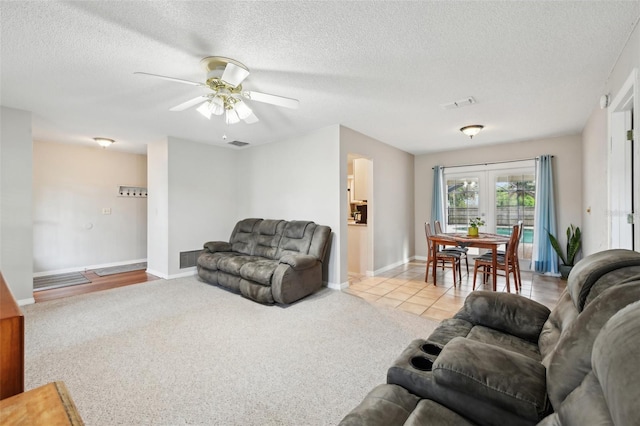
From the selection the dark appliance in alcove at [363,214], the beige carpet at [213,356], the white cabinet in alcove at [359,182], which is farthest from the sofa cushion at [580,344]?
the white cabinet in alcove at [359,182]

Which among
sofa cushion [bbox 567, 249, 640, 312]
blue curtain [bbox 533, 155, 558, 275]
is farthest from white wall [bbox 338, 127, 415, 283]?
sofa cushion [bbox 567, 249, 640, 312]

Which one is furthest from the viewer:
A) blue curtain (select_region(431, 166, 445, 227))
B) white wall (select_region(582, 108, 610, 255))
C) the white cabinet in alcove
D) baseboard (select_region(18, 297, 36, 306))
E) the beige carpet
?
blue curtain (select_region(431, 166, 445, 227))

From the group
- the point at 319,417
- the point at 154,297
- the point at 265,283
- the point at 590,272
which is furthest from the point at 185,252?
the point at 590,272

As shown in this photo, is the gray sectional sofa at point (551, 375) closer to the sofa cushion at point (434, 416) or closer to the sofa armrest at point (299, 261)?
the sofa cushion at point (434, 416)

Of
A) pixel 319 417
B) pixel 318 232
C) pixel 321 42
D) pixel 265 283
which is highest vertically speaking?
pixel 321 42

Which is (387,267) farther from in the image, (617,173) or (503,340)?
(503,340)

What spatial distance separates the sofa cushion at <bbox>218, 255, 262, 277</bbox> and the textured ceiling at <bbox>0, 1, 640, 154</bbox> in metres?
2.02

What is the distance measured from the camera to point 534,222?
5215 mm

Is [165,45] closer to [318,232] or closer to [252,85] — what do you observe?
[252,85]

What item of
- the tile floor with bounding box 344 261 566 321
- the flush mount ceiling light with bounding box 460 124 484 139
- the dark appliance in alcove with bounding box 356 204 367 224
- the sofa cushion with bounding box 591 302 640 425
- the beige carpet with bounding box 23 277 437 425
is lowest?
the beige carpet with bounding box 23 277 437 425

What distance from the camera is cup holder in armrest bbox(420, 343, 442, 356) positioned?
1.39 metres

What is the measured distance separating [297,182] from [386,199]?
1831mm

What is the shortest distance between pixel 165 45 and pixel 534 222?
6.12 metres

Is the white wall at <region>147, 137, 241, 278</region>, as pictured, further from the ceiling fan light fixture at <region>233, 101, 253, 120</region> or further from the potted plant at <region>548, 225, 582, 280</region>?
the potted plant at <region>548, 225, 582, 280</region>
